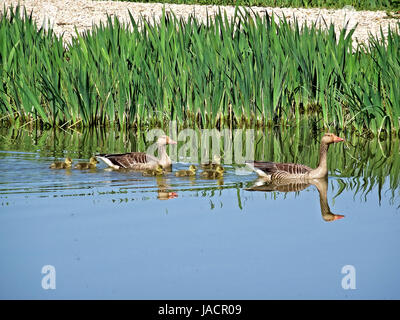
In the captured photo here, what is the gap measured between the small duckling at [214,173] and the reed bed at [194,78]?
3.06m

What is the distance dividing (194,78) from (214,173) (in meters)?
3.40

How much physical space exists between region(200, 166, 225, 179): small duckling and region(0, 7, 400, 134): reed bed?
3055mm

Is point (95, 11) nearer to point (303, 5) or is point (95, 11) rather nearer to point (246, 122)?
point (303, 5)

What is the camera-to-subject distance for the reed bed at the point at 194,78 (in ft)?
42.9

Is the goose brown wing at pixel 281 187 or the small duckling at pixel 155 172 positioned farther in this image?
the small duckling at pixel 155 172

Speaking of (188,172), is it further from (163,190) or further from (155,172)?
(163,190)

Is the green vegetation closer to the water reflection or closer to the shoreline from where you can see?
the shoreline

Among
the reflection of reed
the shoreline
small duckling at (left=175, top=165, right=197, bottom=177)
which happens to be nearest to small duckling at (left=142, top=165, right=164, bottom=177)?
small duckling at (left=175, top=165, right=197, bottom=177)

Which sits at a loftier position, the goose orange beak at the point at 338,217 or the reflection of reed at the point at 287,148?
the reflection of reed at the point at 287,148

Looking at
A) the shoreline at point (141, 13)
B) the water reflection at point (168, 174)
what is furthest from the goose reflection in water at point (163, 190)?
the shoreline at point (141, 13)

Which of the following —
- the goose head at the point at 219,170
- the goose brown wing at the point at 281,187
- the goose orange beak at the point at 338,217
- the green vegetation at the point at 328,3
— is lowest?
the goose orange beak at the point at 338,217

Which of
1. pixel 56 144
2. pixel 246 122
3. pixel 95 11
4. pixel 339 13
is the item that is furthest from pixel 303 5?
pixel 56 144
